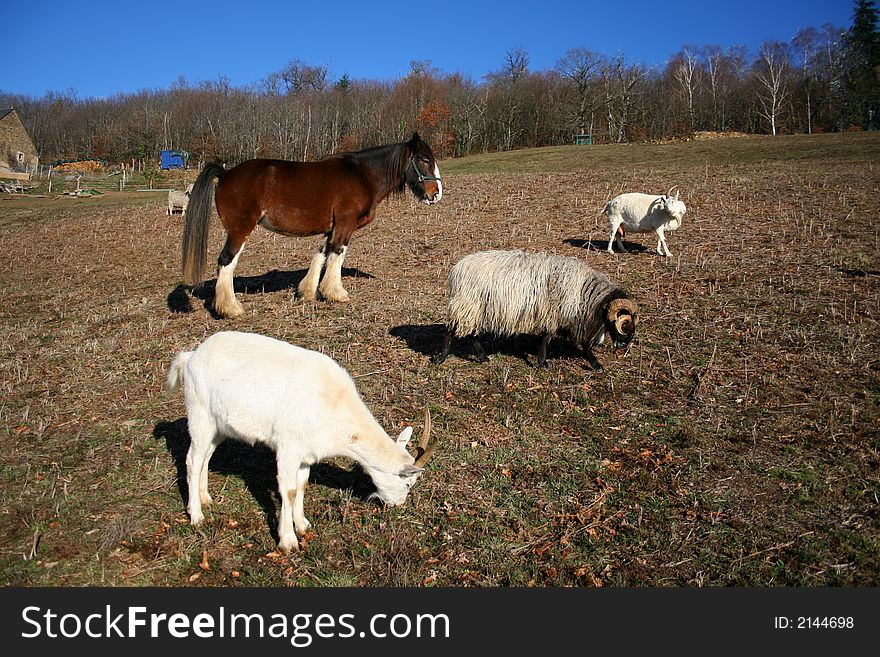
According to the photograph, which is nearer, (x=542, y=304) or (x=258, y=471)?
(x=258, y=471)

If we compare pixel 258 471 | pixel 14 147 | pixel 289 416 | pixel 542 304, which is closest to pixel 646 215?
pixel 542 304

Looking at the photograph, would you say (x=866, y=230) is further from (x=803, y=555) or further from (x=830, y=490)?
(x=803, y=555)

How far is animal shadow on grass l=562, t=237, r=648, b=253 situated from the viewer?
16.1 meters

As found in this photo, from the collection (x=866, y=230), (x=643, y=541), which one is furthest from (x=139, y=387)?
(x=866, y=230)

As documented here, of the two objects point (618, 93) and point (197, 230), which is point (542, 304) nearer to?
point (197, 230)

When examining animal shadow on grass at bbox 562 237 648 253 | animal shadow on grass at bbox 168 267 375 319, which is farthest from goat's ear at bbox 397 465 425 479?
animal shadow on grass at bbox 562 237 648 253

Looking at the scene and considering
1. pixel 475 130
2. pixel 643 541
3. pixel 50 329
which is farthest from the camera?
pixel 475 130

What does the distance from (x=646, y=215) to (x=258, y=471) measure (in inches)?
465

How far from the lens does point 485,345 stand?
1020 cm

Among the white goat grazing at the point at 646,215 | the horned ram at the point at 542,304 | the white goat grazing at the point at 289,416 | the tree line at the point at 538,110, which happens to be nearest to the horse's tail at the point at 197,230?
the horned ram at the point at 542,304

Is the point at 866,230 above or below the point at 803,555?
above

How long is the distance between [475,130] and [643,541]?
79.5 metres

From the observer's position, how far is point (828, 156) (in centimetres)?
3023

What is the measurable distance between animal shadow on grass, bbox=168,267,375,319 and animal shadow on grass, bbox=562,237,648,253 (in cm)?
568
